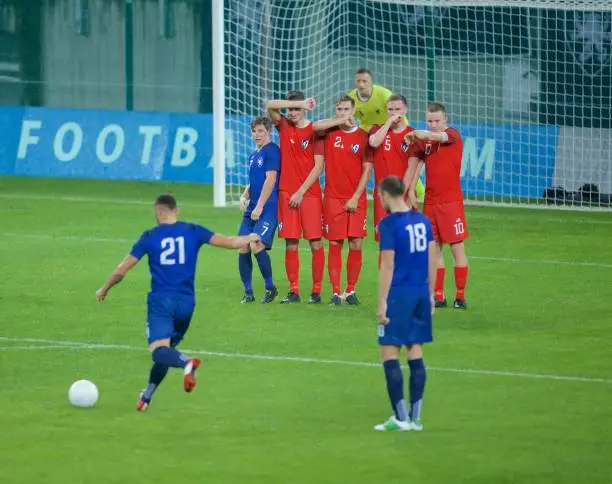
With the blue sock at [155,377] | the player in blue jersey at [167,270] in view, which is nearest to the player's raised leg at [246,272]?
the player in blue jersey at [167,270]

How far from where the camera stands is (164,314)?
1055 centimetres

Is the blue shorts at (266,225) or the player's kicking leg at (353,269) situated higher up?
the blue shorts at (266,225)

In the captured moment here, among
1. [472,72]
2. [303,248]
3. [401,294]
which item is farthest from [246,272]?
[472,72]

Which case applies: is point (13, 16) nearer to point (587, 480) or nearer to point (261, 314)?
point (261, 314)

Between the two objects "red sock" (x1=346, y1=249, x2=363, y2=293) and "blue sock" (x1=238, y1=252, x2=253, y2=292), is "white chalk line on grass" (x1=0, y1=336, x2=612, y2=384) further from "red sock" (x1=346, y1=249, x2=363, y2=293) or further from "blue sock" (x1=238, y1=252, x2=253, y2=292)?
"red sock" (x1=346, y1=249, x2=363, y2=293)

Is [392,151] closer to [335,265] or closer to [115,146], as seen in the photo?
[335,265]

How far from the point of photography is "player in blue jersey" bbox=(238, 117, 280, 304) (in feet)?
50.1

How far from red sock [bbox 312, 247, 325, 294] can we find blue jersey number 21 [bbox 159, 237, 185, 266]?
494cm

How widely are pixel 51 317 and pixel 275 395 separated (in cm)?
403

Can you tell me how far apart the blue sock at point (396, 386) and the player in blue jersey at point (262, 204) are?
5308mm

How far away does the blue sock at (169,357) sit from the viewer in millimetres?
10320

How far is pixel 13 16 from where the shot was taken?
31672mm

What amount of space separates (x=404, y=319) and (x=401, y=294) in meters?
0.16

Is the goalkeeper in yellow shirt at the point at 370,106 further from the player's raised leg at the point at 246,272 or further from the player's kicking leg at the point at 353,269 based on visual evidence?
the player's raised leg at the point at 246,272
